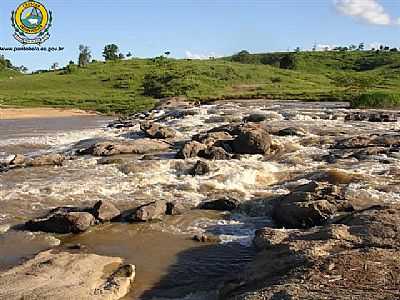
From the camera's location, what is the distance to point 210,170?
836 inches

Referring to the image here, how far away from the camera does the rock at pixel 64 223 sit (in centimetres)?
1510

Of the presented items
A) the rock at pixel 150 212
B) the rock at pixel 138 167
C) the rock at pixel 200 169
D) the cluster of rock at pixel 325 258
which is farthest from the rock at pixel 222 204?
the rock at pixel 138 167

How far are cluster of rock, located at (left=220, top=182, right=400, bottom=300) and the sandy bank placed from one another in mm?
46850

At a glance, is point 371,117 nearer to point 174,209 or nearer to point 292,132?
point 292,132

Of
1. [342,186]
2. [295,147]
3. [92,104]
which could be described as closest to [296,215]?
[342,186]

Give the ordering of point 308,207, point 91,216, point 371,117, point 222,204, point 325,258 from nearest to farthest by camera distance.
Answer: point 325,258 < point 308,207 < point 91,216 < point 222,204 < point 371,117

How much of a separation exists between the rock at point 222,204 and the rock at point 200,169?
3877 millimetres

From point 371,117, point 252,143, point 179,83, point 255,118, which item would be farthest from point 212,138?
point 179,83

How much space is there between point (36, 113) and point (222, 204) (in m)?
46.5

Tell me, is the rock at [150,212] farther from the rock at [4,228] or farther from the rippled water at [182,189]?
the rock at [4,228]

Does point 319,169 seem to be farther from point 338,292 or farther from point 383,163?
point 338,292

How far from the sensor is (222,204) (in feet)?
55.8

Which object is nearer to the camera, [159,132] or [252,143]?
[252,143]

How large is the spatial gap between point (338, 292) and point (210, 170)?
13315mm
